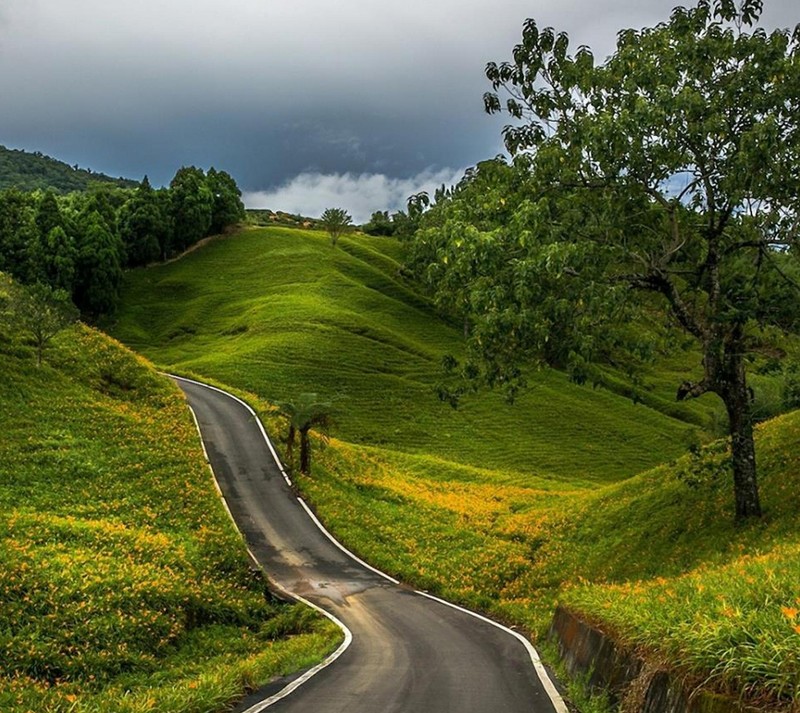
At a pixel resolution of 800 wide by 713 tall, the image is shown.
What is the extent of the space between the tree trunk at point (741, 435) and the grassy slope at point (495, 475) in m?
0.67

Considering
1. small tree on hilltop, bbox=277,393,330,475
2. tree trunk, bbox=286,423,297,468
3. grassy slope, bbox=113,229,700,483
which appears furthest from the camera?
grassy slope, bbox=113,229,700,483

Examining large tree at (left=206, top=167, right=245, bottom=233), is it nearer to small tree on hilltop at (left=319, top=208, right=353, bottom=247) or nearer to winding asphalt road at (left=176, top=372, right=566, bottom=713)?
small tree on hilltop at (left=319, top=208, right=353, bottom=247)

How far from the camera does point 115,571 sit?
1758 centimetres

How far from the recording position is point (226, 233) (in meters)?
121

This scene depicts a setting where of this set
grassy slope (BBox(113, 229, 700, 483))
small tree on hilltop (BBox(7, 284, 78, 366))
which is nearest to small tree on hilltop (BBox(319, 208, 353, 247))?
grassy slope (BBox(113, 229, 700, 483))

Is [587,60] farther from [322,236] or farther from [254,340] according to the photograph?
[322,236]

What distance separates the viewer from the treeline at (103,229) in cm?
7669

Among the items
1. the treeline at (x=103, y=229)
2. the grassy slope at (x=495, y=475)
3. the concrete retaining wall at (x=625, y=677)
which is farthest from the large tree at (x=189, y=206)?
the concrete retaining wall at (x=625, y=677)

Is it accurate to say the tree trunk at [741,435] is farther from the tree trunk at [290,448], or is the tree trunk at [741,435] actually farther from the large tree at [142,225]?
the large tree at [142,225]

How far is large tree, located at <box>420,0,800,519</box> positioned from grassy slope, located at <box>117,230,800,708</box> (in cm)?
505

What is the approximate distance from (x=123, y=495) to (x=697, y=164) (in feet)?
75.2

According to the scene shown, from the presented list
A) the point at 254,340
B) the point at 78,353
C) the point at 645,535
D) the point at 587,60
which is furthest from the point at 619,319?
the point at 254,340

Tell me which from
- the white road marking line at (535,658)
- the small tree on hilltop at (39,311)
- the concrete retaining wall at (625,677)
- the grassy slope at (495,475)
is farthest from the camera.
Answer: the small tree on hilltop at (39,311)

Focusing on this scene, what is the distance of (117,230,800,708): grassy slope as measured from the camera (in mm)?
9391
